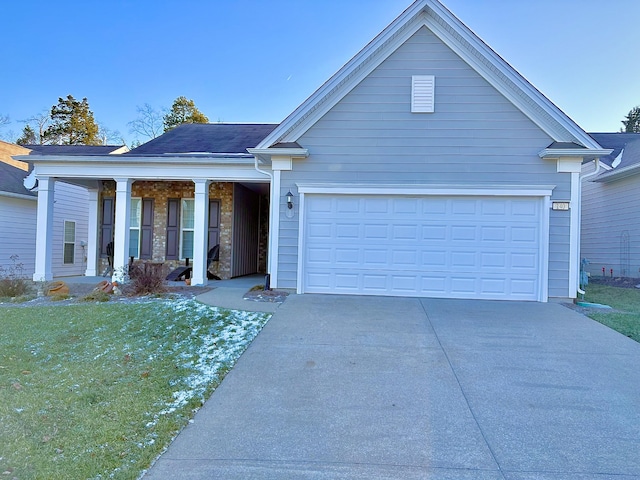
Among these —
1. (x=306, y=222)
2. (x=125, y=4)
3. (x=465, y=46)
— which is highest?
(x=125, y=4)

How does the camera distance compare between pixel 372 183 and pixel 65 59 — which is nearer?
pixel 372 183

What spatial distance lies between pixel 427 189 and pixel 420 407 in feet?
18.3

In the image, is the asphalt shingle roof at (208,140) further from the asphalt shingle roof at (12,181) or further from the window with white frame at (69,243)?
the window with white frame at (69,243)

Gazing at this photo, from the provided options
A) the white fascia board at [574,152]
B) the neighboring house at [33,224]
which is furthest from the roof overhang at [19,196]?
the white fascia board at [574,152]

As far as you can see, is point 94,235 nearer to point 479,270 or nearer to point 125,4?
point 125,4

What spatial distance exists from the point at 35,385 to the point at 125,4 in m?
13.3

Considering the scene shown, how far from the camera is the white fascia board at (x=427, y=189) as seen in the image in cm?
835

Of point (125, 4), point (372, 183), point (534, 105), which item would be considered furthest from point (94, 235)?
point (534, 105)

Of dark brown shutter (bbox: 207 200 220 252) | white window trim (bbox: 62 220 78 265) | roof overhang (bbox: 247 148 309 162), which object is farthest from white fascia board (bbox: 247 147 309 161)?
white window trim (bbox: 62 220 78 265)

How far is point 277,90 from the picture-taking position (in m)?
20.7

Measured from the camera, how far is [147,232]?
1249cm

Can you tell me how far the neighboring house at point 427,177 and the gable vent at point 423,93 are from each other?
2 centimetres

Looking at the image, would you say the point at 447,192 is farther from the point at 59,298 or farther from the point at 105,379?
the point at 59,298

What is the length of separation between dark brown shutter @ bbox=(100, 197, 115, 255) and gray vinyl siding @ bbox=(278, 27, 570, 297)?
686 centimetres
